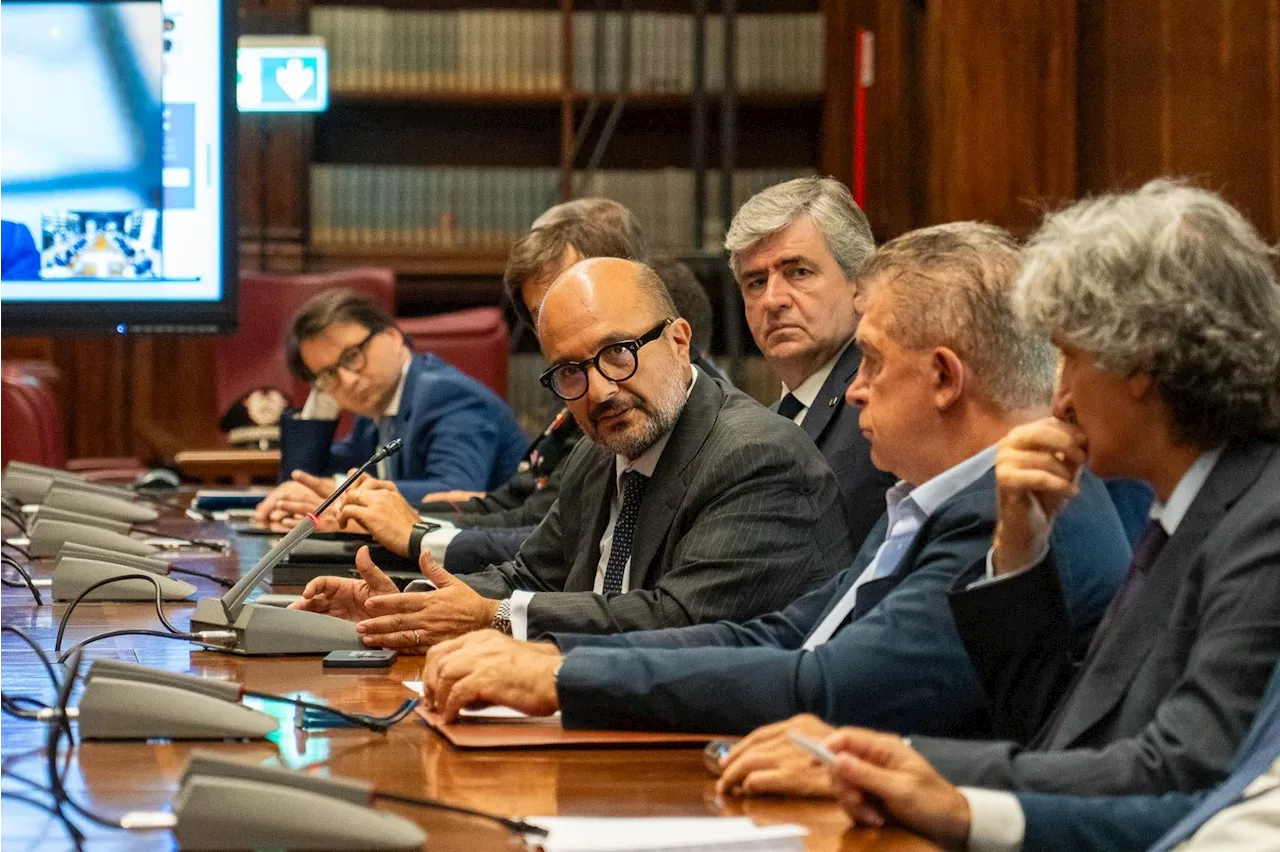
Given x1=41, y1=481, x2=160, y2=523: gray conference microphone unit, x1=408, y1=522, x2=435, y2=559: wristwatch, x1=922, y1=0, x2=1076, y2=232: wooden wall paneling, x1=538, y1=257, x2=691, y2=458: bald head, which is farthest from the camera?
x1=922, y1=0, x2=1076, y2=232: wooden wall paneling

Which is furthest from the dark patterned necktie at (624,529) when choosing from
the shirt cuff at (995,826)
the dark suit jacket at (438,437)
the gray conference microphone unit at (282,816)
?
the dark suit jacket at (438,437)

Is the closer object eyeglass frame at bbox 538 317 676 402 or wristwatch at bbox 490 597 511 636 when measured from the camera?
wristwatch at bbox 490 597 511 636

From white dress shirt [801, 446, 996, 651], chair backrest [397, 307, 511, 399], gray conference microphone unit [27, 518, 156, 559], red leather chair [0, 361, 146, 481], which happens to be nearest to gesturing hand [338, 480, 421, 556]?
gray conference microphone unit [27, 518, 156, 559]

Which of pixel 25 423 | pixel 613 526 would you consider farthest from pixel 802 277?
pixel 25 423

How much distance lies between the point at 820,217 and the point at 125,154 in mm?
1894

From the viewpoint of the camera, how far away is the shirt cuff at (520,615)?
222cm

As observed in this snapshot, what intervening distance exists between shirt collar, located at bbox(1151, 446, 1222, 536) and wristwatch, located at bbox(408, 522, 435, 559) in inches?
71.4

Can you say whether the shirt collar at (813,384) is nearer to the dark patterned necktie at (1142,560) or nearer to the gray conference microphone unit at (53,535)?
the gray conference microphone unit at (53,535)

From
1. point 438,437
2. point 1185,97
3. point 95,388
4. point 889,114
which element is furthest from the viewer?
point 95,388

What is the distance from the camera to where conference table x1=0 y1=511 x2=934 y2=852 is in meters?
1.30

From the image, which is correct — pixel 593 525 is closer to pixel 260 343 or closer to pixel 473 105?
pixel 260 343

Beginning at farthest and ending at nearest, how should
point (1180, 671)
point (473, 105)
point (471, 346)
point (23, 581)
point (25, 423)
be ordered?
point (473, 105)
point (471, 346)
point (25, 423)
point (23, 581)
point (1180, 671)

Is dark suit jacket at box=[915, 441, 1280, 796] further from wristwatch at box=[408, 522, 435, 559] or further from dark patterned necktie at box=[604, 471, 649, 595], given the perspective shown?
wristwatch at box=[408, 522, 435, 559]

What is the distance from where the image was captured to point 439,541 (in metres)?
3.24
